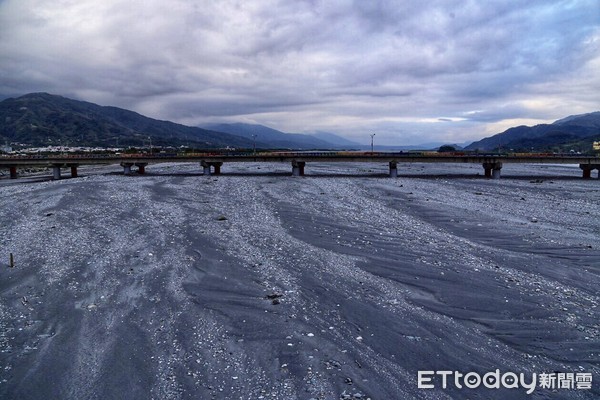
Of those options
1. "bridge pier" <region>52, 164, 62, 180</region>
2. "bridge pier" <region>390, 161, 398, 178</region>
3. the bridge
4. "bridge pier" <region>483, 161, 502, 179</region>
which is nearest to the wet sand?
"bridge pier" <region>390, 161, 398, 178</region>

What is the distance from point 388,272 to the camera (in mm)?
16266

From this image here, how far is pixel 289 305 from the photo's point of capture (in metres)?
13.1

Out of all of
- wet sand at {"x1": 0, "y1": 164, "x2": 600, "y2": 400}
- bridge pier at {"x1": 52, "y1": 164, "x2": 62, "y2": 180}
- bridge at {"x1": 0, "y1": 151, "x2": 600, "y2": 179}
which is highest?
bridge at {"x1": 0, "y1": 151, "x2": 600, "y2": 179}

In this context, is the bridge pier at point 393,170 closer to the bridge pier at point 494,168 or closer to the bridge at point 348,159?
the bridge at point 348,159

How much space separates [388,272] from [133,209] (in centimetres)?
2093

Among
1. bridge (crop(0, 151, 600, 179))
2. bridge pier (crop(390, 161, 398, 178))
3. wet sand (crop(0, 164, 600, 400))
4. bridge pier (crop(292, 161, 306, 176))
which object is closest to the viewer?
wet sand (crop(0, 164, 600, 400))

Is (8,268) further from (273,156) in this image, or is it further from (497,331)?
(273,156)

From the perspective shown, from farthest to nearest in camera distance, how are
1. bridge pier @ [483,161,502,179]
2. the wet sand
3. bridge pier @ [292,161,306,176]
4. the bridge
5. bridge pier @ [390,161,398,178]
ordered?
bridge pier @ [292,161,306,176]
the bridge
bridge pier @ [390,161,398,178]
bridge pier @ [483,161,502,179]
the wet sand

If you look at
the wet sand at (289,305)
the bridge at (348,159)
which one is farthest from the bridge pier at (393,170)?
the wet sand at (289,305)

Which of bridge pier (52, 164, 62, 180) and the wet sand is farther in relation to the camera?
bridge pier (52, 164, 62, 180)

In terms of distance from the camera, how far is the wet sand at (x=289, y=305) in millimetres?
9297

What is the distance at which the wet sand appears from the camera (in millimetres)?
9297

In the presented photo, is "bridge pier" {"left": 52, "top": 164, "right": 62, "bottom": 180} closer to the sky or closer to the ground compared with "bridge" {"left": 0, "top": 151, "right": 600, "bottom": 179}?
closer to the ground

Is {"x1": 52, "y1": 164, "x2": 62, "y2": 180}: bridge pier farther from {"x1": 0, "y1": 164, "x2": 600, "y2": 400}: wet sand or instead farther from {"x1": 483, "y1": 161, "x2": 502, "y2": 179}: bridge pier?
{"x1": 483, "y1": 161, "x2": 502, "y2": 179}: bridge pier
